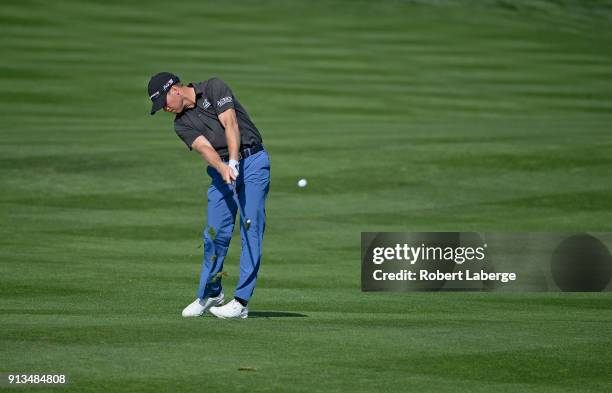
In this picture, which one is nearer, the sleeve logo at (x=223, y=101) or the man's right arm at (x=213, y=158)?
the man's right arm at (x=213, y=158)

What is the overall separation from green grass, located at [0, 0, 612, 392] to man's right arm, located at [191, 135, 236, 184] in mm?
1157

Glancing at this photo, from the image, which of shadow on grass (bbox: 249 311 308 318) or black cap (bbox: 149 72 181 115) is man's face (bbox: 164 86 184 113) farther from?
shadow on grass (bbox: 249 311 308 318)

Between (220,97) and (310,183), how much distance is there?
1046cm

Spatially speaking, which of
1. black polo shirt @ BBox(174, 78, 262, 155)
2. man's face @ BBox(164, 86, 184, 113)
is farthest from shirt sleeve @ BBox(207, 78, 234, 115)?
man's face @ BBox(164, 86, 184, 113)

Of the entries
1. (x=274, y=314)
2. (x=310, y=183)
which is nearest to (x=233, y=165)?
(x=274, y=314)

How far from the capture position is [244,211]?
10578 millimetres

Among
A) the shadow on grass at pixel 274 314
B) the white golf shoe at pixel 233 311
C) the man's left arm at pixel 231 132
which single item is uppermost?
the man's left arm at pixel 231 132

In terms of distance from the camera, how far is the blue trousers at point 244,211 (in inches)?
414

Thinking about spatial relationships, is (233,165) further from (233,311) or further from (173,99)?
(233,311)

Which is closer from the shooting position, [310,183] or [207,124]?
[207,124]

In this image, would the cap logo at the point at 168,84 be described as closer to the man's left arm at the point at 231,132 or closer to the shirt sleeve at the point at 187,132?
the shirt sleeve at the point at 187,132

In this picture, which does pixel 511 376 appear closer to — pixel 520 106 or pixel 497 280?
pixel 497 280

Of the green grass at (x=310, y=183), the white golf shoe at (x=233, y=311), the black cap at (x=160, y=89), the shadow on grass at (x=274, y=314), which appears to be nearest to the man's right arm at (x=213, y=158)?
the black cap at (x=160, y=89)

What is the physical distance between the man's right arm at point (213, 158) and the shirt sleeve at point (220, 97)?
0.27 metres
